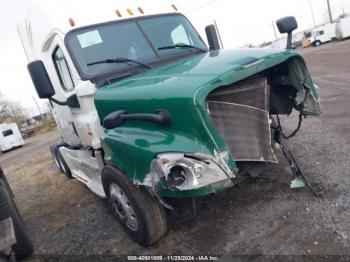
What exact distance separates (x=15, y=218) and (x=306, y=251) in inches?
128

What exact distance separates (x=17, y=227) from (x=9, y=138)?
2498 centimetres

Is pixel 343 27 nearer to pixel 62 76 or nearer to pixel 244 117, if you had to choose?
pixel 62 76

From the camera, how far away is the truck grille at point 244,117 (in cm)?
324

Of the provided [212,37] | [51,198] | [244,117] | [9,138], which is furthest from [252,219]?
[9,138]

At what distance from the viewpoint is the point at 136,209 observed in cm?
345

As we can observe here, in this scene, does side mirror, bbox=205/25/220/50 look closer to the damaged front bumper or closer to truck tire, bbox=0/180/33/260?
the damaged front bumper

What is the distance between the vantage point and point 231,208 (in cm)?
409

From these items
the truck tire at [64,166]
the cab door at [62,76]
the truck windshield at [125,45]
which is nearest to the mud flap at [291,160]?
the truck windshield at [125,45]

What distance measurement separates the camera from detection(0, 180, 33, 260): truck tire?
13.2 feet

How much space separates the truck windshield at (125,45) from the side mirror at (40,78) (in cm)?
42

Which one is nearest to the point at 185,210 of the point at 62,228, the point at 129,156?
the point at 129,156

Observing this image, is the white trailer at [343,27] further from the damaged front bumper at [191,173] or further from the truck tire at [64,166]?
the damaged front bumper at [191,173]

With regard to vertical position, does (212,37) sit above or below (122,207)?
above

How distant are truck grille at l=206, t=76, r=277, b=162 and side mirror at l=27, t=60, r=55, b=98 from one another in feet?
7.06
